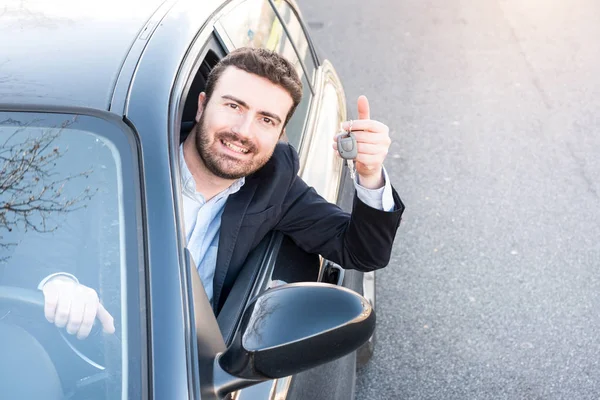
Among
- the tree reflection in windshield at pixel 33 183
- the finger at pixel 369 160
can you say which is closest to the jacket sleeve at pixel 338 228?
the finger at pixel 369 160

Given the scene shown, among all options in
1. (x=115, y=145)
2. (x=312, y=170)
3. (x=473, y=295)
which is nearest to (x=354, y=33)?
(x=473, y=295)

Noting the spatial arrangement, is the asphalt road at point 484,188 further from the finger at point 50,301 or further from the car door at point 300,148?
the finger at point 50,301

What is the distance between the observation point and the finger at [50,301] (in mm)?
1604

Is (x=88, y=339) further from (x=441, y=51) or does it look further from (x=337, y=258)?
(x=441, y=51)

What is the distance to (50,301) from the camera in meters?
1.60

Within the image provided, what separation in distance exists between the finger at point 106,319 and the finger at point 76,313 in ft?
0.13

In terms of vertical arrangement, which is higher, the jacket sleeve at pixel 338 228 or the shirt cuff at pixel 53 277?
the shirt cuff at pixel 53 277

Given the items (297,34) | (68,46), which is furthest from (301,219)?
(297,34)

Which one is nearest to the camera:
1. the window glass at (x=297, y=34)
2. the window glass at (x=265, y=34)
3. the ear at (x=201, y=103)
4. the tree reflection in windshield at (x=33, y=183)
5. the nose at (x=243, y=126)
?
the tree reflection in windshield at (x=33, y=183)

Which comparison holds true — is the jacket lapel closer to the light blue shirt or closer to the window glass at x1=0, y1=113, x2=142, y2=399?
the light blue shirt

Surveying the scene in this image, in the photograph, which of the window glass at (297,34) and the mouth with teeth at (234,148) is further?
the window glass at (297,34)

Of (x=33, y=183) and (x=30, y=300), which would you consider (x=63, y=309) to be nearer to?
(x=30, y=300)

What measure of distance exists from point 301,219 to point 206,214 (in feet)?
1.00

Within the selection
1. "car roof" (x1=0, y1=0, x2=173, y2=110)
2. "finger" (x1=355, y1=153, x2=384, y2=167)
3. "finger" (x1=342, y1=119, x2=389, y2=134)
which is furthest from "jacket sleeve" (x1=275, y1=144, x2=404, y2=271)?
"car roof" (x1=0, y1=0, x2=173, y2=110)
